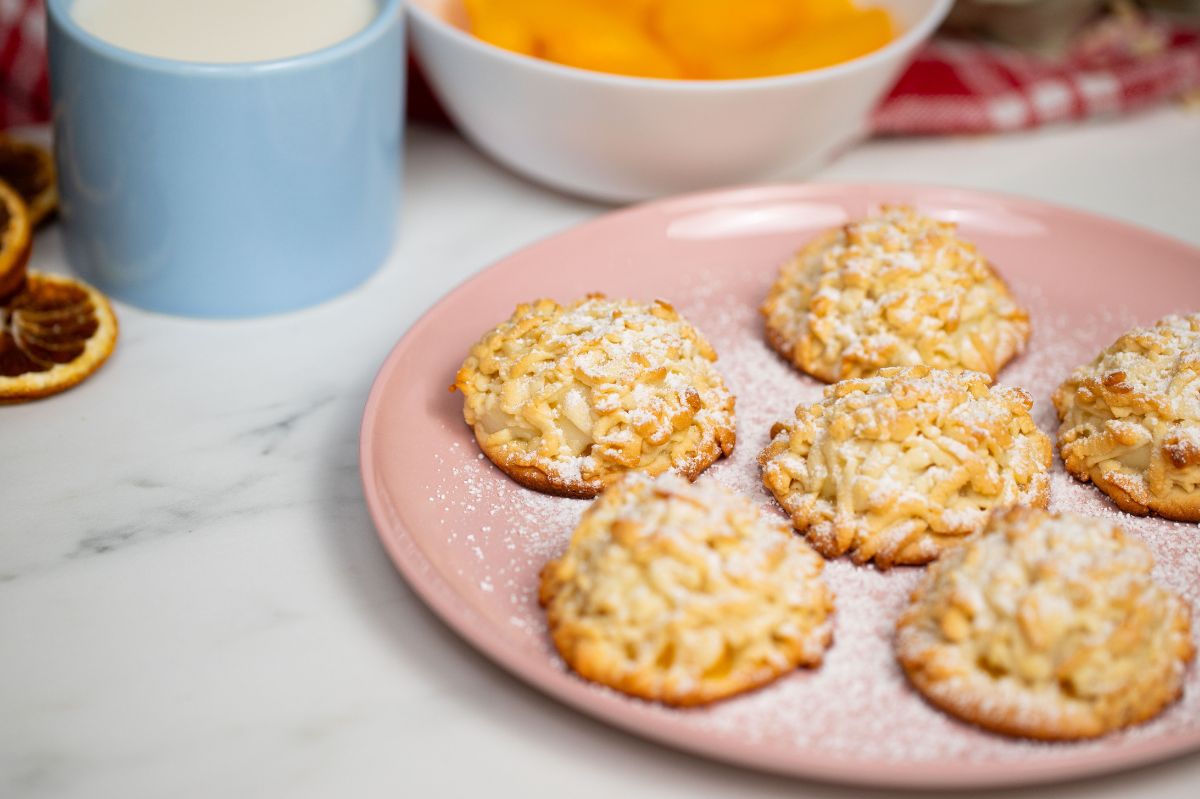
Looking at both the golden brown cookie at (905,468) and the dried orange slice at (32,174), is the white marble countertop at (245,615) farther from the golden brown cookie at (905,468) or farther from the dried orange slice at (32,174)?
the golden brown cookie at (905,468)

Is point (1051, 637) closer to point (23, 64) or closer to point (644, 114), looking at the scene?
point (644, 114)

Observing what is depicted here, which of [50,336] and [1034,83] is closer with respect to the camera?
[50,336]

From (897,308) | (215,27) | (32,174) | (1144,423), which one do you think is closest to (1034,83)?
(897,308)

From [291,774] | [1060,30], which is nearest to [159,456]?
[291,774]

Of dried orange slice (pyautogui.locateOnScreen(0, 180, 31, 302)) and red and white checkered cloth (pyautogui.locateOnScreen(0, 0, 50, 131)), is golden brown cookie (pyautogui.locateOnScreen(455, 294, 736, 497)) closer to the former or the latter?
dried orange slice (pyautogui.locateOnScreen(0, 180, 31, 302))

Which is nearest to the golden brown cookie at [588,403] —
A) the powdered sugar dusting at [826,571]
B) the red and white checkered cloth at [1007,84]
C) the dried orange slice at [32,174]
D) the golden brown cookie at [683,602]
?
the powdered sugar dusting at [826,571]

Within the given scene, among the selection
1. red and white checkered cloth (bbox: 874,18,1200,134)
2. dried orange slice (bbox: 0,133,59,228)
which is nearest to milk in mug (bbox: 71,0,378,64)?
dried orange slice (bbox: 0,133,59,228)
